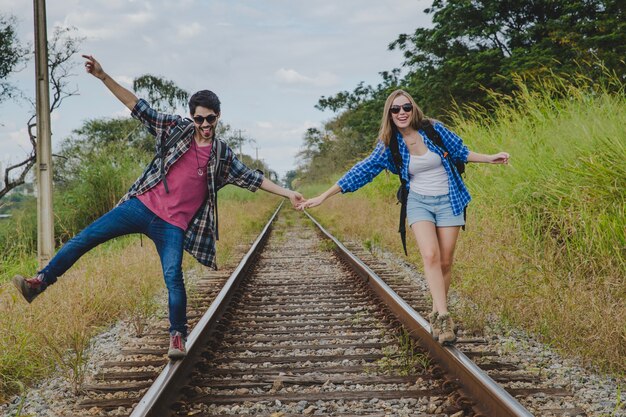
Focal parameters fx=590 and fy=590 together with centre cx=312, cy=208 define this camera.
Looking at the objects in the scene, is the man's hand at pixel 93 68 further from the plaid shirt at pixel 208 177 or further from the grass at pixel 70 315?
the grass at pixel 70 315

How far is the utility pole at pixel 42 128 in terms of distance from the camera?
6988 mm

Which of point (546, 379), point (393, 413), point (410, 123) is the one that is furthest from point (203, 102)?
point (546, 379)

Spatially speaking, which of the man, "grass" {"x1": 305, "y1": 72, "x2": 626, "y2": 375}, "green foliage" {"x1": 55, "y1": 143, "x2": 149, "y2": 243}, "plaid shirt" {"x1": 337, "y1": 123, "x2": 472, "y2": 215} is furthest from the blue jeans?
"green foliage" {"x1": 55, "y1": 143, "x2": 149, "y2": 243}

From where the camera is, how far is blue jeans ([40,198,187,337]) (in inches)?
145

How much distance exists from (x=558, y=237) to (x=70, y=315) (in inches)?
183

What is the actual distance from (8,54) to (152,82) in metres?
17.1

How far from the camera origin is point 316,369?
382 cm

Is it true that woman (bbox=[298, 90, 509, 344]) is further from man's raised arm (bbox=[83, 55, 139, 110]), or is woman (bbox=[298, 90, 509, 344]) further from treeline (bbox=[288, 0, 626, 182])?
treeline (bbox=[288, 0, 626, 182])

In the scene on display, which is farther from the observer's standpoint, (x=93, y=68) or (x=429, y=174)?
(x=429, y=174)

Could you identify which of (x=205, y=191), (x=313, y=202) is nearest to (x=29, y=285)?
(x=205, y=191)

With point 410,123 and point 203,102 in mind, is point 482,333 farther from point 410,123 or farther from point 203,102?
point 203,102

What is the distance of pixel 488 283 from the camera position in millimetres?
5805

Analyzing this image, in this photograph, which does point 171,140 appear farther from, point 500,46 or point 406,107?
point 500,46

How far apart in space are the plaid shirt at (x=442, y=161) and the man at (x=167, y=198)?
3.26ft
